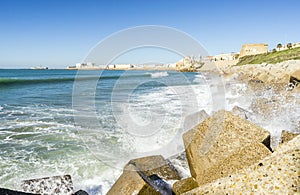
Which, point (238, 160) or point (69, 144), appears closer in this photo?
point (238, 160)

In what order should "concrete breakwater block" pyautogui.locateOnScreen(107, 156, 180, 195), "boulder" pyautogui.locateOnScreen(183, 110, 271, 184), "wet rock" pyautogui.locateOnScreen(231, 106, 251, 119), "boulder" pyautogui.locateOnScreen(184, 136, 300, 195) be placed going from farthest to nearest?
1. "wet rock" pyautogui.locateOnScreen(231, 106, 251, 119)
2. "concrete breakwater block" pyautogui.locateOnScreen(107, 156, 180, 195)
3. "boulder" pyautogui.locateOnScreen(183, 110, 271, 184)
4. "boulder" pyautogui.locateOnScreen(184, 136, 300, 195)

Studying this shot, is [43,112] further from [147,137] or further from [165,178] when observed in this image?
[165,178]

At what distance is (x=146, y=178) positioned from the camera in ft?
11.2

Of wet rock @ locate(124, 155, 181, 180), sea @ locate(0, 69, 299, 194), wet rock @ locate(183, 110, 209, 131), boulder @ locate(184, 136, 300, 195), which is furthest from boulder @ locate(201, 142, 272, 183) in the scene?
wet rock @ locate(183, 110, 209, 131)

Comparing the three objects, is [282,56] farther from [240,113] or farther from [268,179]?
[268,179]

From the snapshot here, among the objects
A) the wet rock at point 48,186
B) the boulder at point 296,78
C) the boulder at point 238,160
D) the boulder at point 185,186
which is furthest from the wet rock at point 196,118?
the boulder at point 296,78

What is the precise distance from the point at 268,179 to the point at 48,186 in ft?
10.5

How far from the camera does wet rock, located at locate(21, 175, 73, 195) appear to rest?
352cm

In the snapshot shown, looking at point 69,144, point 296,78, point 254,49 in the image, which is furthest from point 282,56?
point 69,144

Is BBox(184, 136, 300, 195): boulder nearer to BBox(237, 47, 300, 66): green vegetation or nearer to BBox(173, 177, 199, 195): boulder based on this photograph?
BBox(173, 177, 199, 195): boulder

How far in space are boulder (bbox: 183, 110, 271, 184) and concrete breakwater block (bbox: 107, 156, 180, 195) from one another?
59 cm

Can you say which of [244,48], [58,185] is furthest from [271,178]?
[244,48]

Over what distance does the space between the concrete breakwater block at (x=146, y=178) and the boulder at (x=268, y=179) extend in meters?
1.29

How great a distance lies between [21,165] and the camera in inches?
203
